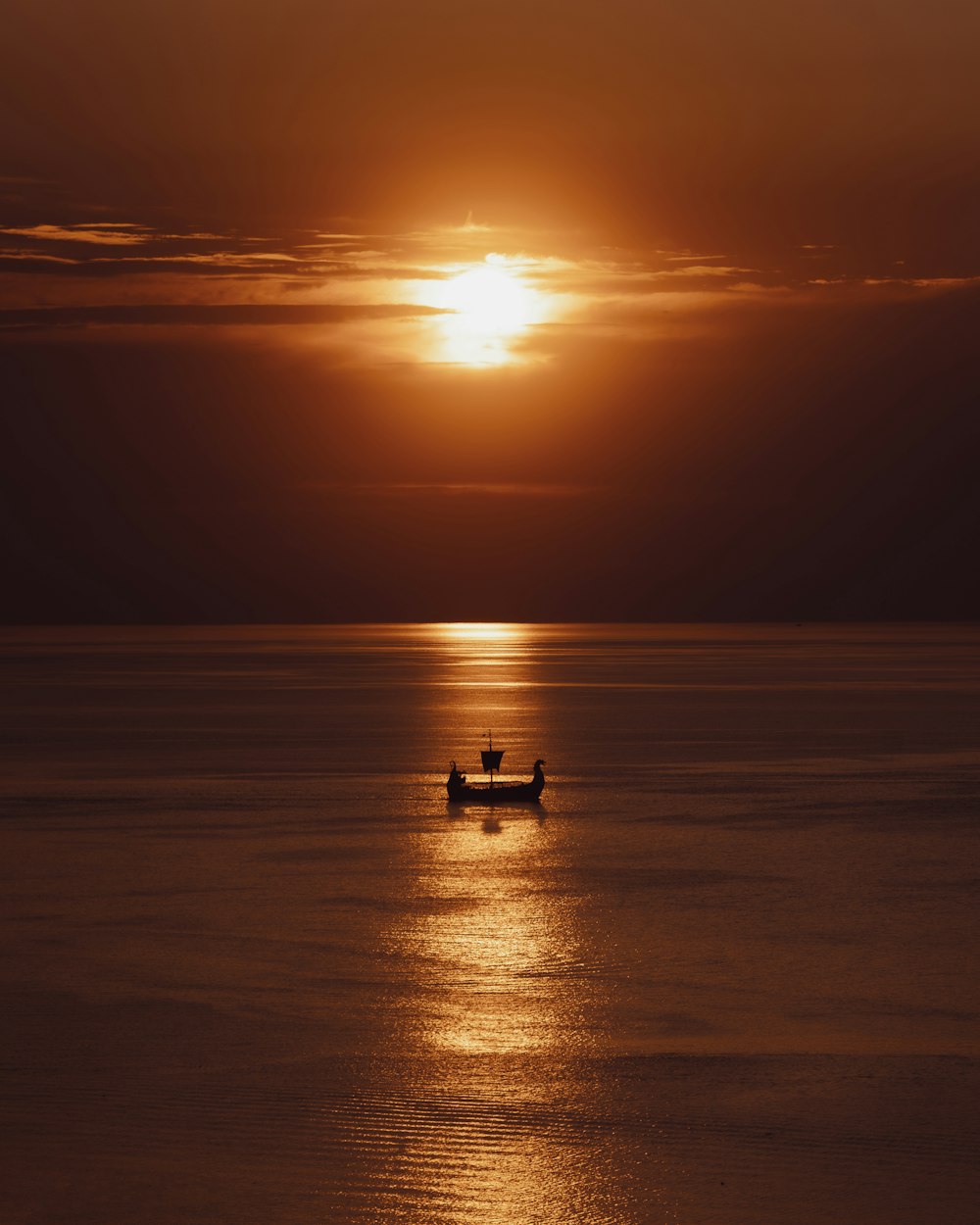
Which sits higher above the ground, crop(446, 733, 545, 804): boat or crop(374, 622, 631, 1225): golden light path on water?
crop(446, 733, 545, 804): boat

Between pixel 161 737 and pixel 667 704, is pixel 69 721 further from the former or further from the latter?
pixel 667 704

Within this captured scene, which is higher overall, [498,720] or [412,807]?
[498,720]

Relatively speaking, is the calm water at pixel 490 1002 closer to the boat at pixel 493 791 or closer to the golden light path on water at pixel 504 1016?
the golden light path on water at pixel 504 1016

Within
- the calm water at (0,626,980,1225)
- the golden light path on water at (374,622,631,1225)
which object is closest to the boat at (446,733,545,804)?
the calm water at (0,626,980,1225)

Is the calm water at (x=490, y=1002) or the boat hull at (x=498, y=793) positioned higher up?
the boat hull at (x=498, y=793)

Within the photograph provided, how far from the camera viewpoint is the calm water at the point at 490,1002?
14.0m

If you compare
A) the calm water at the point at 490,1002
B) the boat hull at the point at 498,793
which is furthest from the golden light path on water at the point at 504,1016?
the boat hull at the point at 498,793

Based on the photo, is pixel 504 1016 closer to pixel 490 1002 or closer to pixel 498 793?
pixel 490 1002

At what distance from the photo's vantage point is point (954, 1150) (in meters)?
14.7

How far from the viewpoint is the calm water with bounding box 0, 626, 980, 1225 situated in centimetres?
1398

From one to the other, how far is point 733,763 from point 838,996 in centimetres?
3480

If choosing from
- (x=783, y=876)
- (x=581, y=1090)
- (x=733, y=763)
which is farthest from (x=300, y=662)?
(x=581, y=1090)

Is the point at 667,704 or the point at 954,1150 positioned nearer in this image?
the point at 954,1150

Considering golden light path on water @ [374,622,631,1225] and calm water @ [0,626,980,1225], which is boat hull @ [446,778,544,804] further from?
golden light path on water @ [374,622,631,1225]
